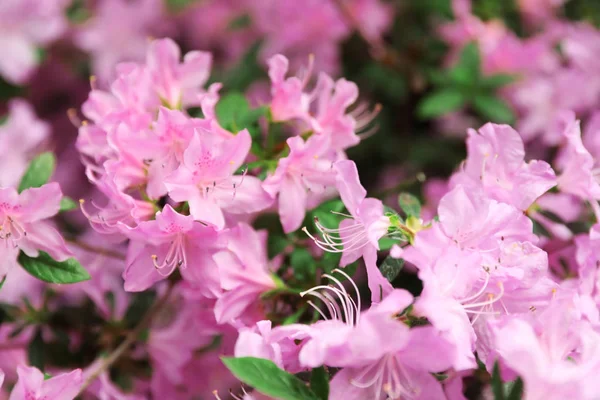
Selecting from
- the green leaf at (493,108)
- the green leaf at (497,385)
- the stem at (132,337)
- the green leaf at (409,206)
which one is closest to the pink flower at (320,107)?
the green leaf at (409,206)

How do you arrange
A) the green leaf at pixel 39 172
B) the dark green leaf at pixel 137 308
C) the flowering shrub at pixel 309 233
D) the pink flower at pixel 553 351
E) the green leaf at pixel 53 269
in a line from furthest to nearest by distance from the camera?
the dark green leaf at pixel 137 308
the green leaf at pixel 39 172
the green leaf at pixel 53 269
the flowering shrub at pixel 309 233
the pink flower at pixel 553 351

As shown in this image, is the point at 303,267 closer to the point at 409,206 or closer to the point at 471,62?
the point at 409,206

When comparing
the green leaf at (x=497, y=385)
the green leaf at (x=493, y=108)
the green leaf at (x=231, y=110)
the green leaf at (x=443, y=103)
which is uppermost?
the green leaf at (x=231, y=110)

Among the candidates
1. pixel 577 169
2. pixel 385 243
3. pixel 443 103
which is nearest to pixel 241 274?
pixel 385 243

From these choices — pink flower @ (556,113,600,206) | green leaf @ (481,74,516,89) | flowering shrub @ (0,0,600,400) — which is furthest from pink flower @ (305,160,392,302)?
green leaf @ (481,74,516,89)

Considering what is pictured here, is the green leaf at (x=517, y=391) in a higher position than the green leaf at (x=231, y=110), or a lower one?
lower

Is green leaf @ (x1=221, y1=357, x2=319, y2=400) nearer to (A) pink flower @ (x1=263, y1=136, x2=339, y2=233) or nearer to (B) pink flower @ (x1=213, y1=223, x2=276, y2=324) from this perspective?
(B) pink flower @ (x1=213, y1=223, x2=276, y2=324)

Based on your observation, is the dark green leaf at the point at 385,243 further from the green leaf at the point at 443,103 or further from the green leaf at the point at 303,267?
the green leaf at the point at 443,103
